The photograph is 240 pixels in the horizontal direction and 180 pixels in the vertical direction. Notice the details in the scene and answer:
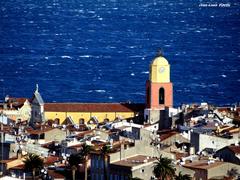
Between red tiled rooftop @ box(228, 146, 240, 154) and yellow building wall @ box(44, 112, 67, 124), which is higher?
yellow building wall @ box(44, 112, 67, 124)

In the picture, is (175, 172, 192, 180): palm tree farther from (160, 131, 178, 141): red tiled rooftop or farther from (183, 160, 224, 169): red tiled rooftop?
(160, 131, 178, 141): red tiled rooftop

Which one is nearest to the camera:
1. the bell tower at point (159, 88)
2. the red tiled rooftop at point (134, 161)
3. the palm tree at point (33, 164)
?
the red tiled rooftop at point (134, 161)

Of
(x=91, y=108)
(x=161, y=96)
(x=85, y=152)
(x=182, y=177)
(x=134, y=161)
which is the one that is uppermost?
(x=161, y=96)

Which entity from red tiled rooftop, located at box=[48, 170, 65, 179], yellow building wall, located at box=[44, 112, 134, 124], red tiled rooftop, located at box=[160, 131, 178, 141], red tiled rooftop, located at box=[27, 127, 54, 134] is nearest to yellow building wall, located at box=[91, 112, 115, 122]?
yellow building wall, located at box=[44, 112, 134, 124]

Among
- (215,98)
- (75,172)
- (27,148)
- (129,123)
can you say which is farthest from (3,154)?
(215,98)

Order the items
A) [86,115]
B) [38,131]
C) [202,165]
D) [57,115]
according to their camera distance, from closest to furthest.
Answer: [202,165] < [38,131] < [57,115] < [86,115]

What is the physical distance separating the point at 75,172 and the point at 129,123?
22747 millimetres

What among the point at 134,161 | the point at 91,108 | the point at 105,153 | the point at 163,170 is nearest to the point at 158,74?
the point at 91,108

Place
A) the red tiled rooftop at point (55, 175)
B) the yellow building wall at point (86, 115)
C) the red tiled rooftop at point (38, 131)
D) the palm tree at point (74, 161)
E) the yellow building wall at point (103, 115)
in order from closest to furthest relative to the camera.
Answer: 1. the red tiled rooftop at point (55, 175)
2. the palm tree at point (74, 161)
3. the red tiled rooftop at point (38, 131)
4. the yellow building wall at point (86, 115)
5. the yellow building wall at point (103, 115)

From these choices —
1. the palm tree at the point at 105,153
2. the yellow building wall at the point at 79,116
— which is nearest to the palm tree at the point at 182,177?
the palm tree at the point at 105,153

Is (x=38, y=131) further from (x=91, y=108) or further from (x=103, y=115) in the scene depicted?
(x=91, y=108)

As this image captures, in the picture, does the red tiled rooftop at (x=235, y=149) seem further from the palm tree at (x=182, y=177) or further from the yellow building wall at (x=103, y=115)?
the yellow building wall at (x=103, y=115)

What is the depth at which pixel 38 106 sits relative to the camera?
383 ft

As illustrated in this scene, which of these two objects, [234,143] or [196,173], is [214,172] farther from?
[234,143]
